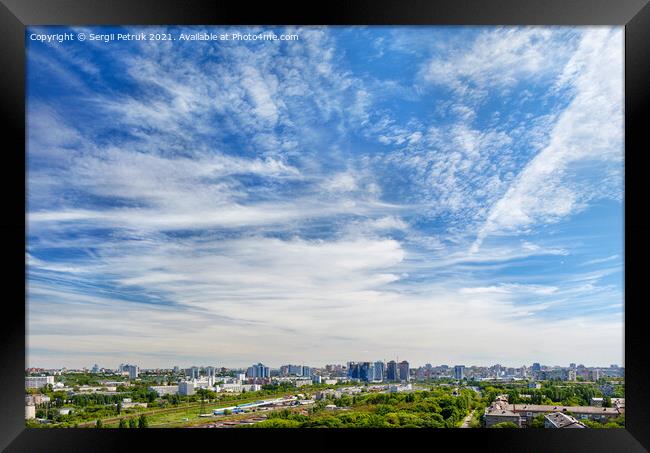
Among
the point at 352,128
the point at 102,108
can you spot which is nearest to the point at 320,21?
the point at 352,128

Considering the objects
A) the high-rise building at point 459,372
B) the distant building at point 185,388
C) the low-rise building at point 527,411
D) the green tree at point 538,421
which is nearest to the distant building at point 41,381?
the distant building at point 185,388

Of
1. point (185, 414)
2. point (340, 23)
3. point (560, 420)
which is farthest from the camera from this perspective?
point (185, 414)

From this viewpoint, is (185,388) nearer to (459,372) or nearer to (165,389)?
(165,389)

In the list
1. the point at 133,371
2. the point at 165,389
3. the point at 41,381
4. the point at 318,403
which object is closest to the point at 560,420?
the point at 318,403

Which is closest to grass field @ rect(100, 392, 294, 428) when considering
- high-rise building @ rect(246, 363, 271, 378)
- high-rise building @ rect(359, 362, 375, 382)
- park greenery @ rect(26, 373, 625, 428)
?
park greenery @ rect(26, 373, 625, 428)

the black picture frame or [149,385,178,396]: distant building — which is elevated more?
the black picture frame

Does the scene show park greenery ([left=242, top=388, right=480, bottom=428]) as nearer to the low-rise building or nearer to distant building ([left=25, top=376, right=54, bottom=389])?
the low-rise building

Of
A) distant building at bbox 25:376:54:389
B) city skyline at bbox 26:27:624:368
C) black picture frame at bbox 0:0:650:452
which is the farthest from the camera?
city skyline at bbox 26:27:624:368

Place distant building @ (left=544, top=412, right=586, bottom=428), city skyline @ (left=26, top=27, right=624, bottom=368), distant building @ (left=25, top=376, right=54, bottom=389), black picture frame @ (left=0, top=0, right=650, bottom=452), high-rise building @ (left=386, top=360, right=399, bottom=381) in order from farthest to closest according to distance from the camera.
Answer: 1. high-rise building @ (left=386, top=360, right=399, bottom=381)
2. city skyline @ (left=26, top=27, right=624, bottom=368)
3. distant building @ (left=25, top=376, right=54, bottom=389)
4. distant building @ (left=544, top=412, right=586, bottom=428)
5. black picture frame @ (left=0, top=0, right=650, bottom=452)
